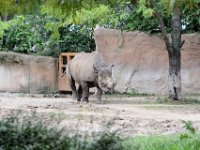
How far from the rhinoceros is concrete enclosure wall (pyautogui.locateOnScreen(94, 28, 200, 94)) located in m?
3.61

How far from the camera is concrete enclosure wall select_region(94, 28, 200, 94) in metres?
20.9

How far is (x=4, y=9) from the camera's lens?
36.1ft

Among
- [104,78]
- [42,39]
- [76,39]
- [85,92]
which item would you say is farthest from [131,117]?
[42,39]

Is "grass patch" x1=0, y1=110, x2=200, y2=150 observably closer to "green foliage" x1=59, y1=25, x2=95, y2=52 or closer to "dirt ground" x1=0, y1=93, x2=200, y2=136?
"dirt ground" x1=0, y1=93, x2=200, y2=136

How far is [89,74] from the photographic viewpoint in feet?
55.9

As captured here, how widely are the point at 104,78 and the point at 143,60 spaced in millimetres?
5393

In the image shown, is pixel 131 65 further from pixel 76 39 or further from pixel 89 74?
pixel 89 74

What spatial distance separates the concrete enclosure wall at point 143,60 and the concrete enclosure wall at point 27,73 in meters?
2.54

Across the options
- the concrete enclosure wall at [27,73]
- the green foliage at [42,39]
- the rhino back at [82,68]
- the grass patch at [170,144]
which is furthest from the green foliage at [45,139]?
the green foliage at [42,39]

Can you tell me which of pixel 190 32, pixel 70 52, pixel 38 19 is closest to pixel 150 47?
pixel 190 32

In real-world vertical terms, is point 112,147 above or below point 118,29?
below

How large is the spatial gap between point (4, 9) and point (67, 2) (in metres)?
1.47

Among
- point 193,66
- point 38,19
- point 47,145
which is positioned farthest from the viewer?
point 38,19

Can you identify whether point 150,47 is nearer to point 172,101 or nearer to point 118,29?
point 118,29
